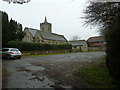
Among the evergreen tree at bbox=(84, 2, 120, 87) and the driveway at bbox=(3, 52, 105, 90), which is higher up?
the evergreen tree at bbox=(84, 2, 120, 87)

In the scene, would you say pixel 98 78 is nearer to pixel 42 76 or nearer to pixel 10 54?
pixel 42 76

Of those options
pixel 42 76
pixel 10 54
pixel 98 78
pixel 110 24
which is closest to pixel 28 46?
pixel 10 54

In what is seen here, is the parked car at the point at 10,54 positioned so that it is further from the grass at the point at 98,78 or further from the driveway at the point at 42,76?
the grass at the point at 98,78

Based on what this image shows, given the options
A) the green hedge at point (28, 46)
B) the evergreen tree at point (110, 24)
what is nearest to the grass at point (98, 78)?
the evergreen tree at point (110, 24)

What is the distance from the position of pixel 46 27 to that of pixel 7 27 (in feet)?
106

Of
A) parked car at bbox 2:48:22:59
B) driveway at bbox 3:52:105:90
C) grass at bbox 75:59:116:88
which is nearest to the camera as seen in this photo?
grass at bbox 75:59:116:88

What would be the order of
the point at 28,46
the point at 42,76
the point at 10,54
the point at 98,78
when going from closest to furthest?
the point at 98,78
the point at 42,76
the point at 10,54
the point at 28,46

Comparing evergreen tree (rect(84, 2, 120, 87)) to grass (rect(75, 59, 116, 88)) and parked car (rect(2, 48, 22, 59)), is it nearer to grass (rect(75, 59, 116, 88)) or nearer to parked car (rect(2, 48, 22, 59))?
grass (rect(75, 59, 116, 88))

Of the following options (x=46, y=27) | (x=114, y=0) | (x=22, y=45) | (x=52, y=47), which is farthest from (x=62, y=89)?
(x=46, y=27)

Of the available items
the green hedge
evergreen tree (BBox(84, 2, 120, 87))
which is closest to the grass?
evergreen tree (BBox(84, 2, 120, 87))

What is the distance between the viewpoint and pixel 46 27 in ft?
181

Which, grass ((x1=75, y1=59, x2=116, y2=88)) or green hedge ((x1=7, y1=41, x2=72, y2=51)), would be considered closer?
grass ((x1=75, y1=59, x2=116, y2=88))

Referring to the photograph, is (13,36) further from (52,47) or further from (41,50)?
(52,47)

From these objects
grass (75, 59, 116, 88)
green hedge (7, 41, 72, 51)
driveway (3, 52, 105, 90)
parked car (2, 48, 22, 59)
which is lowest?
driveway (3, 52, 105, 90)
